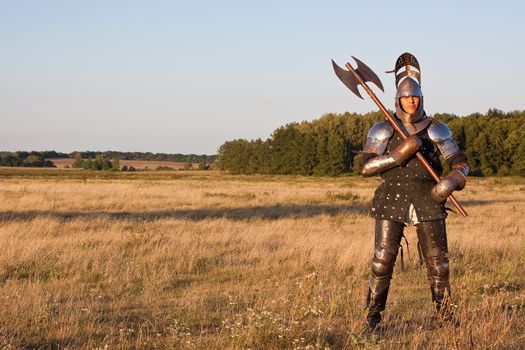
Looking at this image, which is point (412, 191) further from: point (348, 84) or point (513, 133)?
point (513, 133)

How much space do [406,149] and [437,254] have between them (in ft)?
3.46

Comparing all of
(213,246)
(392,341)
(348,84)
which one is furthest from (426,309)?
(213,246)

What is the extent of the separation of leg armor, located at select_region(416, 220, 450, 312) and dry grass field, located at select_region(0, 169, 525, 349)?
0.29 meters

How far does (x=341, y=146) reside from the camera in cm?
7375

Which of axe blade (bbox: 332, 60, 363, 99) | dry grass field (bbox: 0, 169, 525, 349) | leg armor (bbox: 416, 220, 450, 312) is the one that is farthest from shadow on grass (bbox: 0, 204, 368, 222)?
leg armor (bbox: 416, 220, 450, 312)

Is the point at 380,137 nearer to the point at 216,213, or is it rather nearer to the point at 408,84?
the point at 408,84

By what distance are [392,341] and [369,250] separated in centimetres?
520

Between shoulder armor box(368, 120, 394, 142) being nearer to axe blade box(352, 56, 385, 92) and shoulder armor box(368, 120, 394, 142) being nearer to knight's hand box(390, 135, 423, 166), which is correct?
knight's hand box(390, 135, 423, 166)

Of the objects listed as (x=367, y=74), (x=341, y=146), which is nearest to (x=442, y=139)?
(x=367, y=74)

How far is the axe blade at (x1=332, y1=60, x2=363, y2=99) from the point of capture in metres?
5.94

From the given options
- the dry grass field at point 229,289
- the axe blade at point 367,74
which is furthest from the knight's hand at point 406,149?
the dry grass field at point 229,289

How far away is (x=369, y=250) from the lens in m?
10.3

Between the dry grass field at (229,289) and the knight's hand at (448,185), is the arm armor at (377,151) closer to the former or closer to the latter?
the knight's hand at (448,185)

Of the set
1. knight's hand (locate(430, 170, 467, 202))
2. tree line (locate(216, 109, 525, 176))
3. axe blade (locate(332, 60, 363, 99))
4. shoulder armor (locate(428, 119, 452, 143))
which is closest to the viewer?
knight's hand (locate(430, 170, 467, 202))
